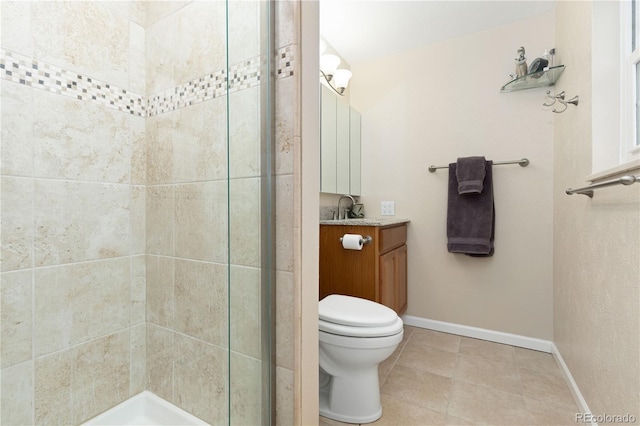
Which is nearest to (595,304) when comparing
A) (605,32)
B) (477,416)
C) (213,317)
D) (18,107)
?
(477,416)

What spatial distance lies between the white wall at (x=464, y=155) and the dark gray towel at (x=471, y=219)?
0.09m

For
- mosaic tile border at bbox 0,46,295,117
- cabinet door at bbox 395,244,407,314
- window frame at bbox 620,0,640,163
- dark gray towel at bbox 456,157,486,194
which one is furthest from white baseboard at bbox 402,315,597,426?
mosaic tile border at bbox 0,46,295,117

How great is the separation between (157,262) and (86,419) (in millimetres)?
582

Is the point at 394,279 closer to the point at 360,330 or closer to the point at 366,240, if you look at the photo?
the point at 366,240

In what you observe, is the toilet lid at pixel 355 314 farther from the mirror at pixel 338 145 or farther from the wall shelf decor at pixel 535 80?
the wall shelf decor at pixel 535 80

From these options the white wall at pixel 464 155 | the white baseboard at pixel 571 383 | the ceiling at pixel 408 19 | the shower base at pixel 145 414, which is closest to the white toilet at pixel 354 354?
the shower base at pixel 145 414

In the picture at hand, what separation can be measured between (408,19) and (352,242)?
161 cm

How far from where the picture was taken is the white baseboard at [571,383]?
1.35 metres

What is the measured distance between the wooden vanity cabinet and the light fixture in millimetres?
1165

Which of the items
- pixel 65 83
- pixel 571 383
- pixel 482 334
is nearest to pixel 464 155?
pixel 482 334

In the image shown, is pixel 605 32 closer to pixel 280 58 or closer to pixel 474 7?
pixel 474 7

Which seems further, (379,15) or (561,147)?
(379,15)

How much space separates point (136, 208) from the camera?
1.22m

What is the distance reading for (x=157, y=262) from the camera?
1.21 meters
